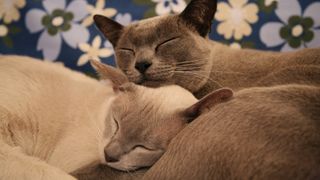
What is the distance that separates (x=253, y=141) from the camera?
0.82 meters

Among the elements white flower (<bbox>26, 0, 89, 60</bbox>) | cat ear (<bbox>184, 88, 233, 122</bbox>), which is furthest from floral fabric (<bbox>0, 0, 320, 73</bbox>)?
cat ear (<bbox>184, 88, 233, 122</bbox>)

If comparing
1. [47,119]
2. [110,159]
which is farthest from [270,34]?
[110,159]

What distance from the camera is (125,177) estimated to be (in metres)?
1.06

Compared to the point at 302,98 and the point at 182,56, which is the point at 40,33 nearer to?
the point at 182,56

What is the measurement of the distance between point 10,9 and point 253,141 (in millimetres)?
1781

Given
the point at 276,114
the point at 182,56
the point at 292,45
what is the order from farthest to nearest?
the point at 292,45
the point at 182,56
the point at 276,114

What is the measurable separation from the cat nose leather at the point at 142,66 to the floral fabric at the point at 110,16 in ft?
2.73

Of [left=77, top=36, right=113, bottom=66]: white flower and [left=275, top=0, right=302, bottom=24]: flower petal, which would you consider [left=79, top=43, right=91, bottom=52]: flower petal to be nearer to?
[left=77, top=36, right=113, bottom=66]: white flower

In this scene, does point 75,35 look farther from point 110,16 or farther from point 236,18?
point 236,18

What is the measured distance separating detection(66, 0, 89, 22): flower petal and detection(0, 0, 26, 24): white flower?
0.80ft

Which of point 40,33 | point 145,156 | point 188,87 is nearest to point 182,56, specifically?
point 188,87

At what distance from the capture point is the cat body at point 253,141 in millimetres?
772

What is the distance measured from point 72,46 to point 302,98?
1.52 m

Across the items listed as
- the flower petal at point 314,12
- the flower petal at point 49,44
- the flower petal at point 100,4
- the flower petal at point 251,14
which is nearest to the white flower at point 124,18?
the flower petal at point 100,4
